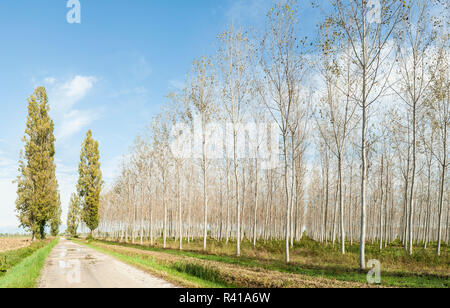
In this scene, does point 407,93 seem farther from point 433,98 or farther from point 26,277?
point 26,277

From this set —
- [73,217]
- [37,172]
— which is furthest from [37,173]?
[73,217]

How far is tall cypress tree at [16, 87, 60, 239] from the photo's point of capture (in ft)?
119

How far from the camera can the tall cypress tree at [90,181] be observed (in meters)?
50.8

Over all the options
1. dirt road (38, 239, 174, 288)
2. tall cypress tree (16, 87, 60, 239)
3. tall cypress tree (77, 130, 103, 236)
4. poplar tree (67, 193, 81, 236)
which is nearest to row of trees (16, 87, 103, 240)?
tall cypress tree (16, 87, 60, 239)

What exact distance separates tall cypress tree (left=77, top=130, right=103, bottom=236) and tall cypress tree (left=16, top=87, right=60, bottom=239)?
1153 centimetres

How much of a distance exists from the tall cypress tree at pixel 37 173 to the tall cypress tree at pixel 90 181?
37.8 ft

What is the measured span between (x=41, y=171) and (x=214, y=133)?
2349cm

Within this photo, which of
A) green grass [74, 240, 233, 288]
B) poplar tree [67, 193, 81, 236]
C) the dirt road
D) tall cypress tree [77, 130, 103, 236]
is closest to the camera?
the dirt road

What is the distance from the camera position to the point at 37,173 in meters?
36.0

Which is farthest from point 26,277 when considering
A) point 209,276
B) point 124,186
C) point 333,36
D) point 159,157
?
point 124,186

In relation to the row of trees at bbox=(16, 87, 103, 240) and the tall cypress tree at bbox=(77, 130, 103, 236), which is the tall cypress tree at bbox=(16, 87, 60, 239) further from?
the tall cypress tree at bbox=(77, 130, 103, 236)

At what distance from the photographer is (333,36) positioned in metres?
17.4

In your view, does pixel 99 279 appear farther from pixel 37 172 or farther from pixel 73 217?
pixel 73 217

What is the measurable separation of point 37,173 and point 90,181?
15467 mm
